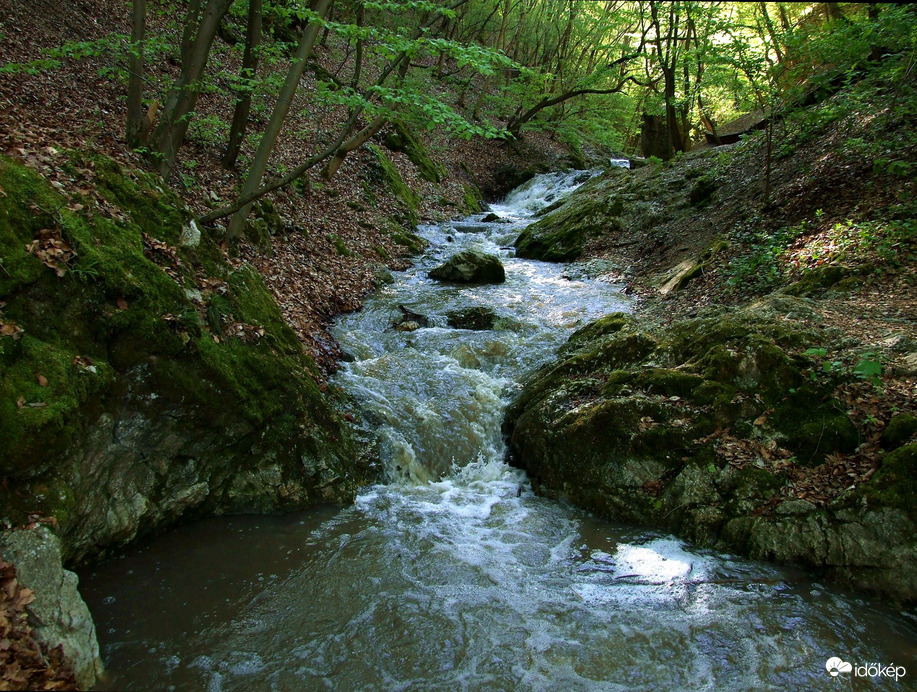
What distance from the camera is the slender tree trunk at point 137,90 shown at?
7.51 metres

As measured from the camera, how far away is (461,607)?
13.2ft

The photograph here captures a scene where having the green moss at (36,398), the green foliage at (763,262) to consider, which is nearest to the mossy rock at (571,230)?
the green foliage at (763,262)

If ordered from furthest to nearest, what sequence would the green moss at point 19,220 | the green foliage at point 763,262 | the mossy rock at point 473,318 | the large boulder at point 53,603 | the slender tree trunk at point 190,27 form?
the mossy rock at point 473,318 < the green foliage at point 763,262 < the slender tree trunk at point 190,27 < the green moss at point 19,220 < the large boulder at point 53,603

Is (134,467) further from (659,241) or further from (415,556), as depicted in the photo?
(659,241)

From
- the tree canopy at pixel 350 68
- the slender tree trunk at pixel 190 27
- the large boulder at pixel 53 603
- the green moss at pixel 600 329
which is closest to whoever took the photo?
the large boulder at pixel 53 603

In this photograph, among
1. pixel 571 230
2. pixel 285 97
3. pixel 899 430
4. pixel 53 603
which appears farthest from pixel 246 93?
pixel 899 430

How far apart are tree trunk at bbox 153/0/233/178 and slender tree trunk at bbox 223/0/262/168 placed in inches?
38.5

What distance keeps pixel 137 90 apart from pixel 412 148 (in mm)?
12552

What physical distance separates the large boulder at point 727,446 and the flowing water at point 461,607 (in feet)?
0.96

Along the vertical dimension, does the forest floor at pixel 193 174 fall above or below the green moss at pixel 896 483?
above

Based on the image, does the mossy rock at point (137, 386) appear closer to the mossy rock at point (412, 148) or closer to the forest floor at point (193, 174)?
the forest floor at point (193, 174)

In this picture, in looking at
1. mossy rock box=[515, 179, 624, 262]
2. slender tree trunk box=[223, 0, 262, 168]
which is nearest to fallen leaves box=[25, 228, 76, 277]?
slender tree trunk box=[223, 0, 262, 168]

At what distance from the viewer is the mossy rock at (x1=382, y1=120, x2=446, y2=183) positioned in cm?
1889

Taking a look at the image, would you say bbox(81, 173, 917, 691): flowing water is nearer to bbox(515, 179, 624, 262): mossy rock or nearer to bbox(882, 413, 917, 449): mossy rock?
→ bbox(882, 413, 917, 449): mossy rock
